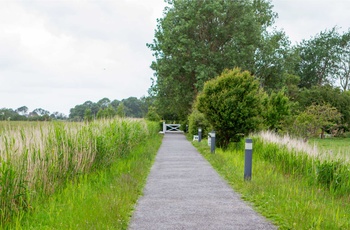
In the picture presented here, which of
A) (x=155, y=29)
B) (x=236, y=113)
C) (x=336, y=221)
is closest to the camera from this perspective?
(x=336, y=221)

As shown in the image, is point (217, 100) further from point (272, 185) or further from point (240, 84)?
point (272, 185)

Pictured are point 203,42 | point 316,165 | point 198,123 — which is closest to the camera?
point 316,165

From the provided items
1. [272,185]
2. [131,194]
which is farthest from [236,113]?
[131,194]

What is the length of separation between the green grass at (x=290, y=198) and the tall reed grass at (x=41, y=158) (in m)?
3.72

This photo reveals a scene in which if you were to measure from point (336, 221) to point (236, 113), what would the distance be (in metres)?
13.0

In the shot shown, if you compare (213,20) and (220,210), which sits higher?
(213,20)

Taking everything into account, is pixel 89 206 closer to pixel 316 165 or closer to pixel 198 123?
pixel 316 165

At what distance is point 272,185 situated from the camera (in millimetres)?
8633

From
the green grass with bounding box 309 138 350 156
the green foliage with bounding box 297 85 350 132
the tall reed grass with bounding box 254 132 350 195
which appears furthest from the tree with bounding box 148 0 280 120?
the tall reed grass with bounding box 254 132 350 195

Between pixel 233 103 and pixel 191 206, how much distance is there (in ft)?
39.3

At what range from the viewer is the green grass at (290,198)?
19.5 ft

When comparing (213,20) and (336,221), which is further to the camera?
(213,20)

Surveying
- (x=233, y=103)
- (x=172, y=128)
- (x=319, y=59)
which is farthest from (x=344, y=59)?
(x=233, y=103)

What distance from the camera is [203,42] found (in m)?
38.0
